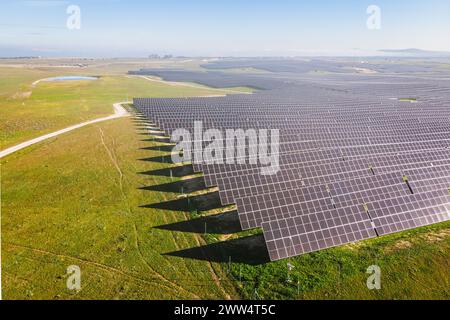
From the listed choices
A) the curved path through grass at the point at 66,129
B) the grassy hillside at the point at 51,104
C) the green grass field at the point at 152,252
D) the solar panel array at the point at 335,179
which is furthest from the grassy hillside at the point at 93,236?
the grassy hillside at the point at 51,104

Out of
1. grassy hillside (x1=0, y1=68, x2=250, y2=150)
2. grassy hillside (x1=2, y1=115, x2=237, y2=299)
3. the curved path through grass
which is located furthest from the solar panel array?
grassy hillside (x1=0, y1=68, x2=250, y2=150)

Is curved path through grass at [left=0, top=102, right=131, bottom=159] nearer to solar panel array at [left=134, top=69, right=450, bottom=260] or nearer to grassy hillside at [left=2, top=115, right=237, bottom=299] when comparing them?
grassy hillside at [left=2, top=115, right=237, bottom=299]

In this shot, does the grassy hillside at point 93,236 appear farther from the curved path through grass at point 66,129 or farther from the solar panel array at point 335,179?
the solar panel array at point 335,179

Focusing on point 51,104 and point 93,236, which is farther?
point 51,104

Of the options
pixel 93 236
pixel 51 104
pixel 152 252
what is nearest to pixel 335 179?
pixel 152 252

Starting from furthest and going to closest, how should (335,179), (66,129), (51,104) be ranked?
(51,104), (66,129), (335,179)

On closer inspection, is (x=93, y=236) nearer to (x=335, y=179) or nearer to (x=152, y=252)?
(x=152, y=252)
